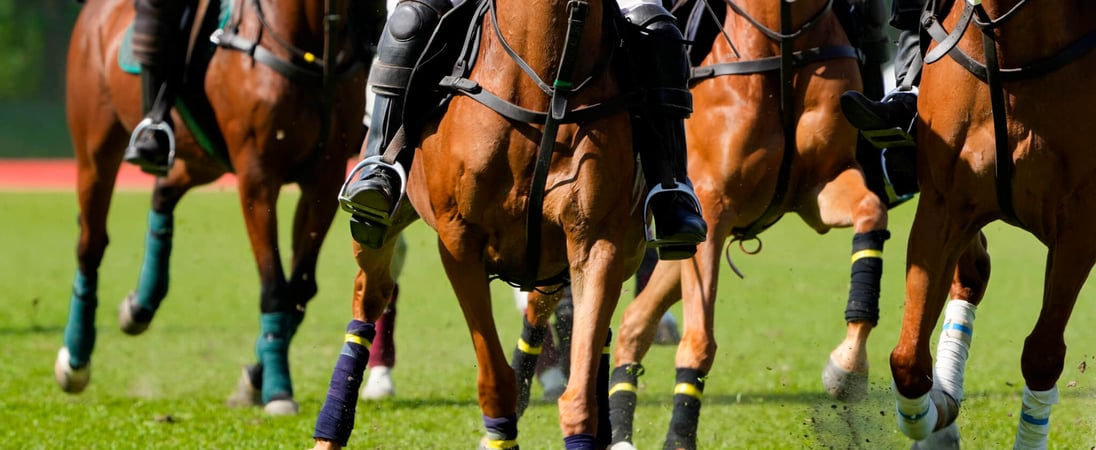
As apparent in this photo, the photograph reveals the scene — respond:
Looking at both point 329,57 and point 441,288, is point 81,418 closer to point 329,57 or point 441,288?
point 329,57

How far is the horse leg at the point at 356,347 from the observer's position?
570 centimetres

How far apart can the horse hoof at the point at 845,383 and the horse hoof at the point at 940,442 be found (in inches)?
19.1

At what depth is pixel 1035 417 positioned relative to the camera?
213 inches

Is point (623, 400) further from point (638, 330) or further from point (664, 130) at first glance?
point (664, 130)

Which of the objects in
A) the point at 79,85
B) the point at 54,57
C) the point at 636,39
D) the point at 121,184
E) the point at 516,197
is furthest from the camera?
the point at 54,57

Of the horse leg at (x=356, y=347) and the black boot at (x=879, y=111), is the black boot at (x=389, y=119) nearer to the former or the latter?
the horse leg at (x=356, y=347)

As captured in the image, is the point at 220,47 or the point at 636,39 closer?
the point at 636,39

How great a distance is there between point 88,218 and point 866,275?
5099 mm

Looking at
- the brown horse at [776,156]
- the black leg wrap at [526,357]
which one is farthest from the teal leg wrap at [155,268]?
the brown horse at [776,156]

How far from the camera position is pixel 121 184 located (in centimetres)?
2755

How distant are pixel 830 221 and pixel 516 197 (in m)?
2.10

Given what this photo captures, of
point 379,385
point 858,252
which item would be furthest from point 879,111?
point 379,385

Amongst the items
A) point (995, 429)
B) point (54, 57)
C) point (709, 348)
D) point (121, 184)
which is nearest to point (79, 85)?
point (709, 348)

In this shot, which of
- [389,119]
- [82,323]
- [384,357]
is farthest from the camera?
[82,323]
